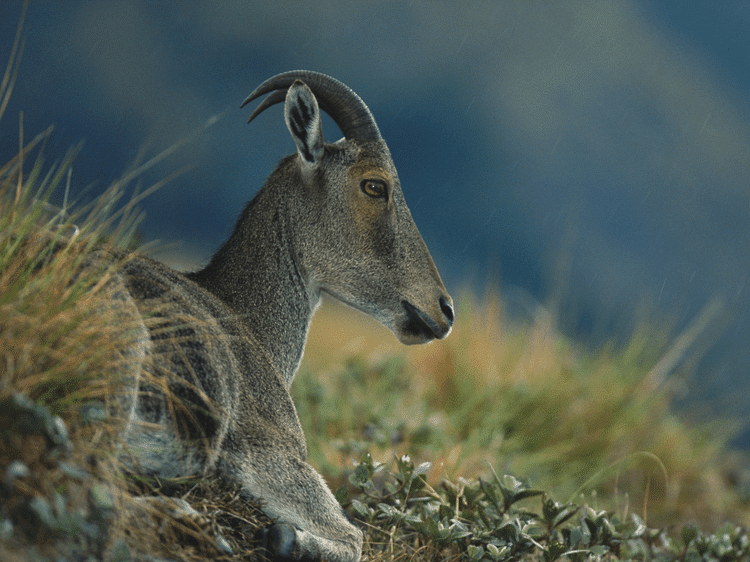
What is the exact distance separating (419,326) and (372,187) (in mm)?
941

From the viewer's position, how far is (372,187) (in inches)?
166

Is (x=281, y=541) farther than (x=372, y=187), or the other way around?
(x=372, y=187)

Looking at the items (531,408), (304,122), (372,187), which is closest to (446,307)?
(372,187)

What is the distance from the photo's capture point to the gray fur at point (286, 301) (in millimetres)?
3215

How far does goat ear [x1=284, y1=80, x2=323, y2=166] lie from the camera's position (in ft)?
12.9

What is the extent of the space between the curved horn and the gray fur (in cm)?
1

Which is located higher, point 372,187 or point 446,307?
point 372,187

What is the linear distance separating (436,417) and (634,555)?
3062mm

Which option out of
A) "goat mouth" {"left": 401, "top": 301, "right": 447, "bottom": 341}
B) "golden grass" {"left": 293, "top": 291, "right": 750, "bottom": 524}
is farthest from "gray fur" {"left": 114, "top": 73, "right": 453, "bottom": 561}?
"golden grass" {"left": 293, "top": 291, "right": 750, "bottom": 524}

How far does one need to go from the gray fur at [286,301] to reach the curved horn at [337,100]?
14 millimetres

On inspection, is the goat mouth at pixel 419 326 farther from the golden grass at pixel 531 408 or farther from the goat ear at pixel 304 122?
the golden grass at pixel 531 408

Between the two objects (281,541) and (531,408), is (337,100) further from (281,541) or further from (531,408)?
(531,408)

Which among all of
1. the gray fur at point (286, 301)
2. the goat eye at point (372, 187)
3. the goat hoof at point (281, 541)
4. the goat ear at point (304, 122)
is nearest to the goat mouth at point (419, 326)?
the gray fur at point (286, 301)

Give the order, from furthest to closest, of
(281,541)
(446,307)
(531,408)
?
(531,408)
(446,307)
(281,541)
